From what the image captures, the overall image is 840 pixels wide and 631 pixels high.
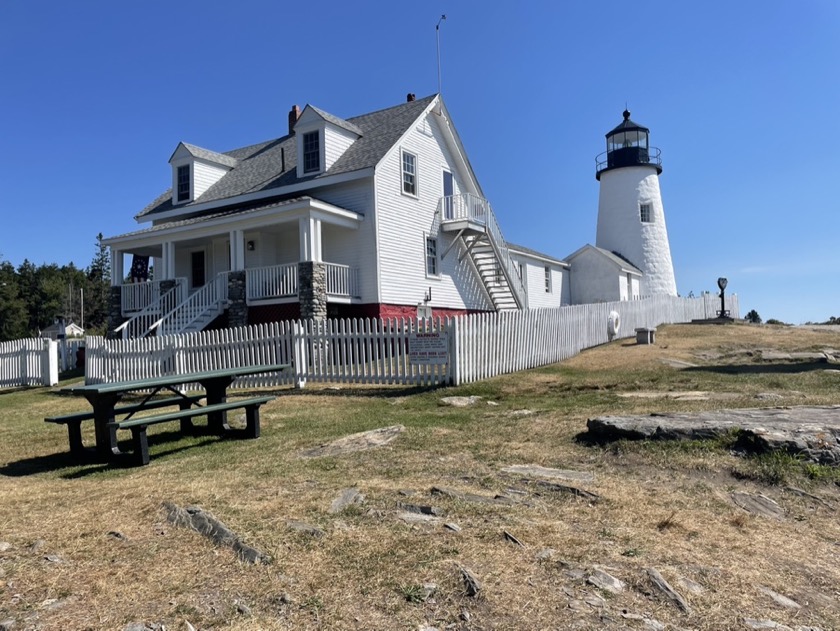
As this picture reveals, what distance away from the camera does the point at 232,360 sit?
14734mm

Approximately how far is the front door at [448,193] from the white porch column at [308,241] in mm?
6355

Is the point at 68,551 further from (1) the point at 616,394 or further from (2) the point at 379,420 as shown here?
(1) the point at 616,394

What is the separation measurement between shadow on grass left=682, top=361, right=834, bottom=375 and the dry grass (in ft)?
20.7

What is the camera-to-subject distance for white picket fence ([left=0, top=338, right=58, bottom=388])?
18141 mm

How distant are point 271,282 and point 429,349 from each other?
8327 millimetres

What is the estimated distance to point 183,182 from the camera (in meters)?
24.1

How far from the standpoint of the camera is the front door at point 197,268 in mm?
23500

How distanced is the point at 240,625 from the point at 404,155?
1967 centimetres

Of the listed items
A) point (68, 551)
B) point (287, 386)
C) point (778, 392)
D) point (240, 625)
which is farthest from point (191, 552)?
point (287, 386)

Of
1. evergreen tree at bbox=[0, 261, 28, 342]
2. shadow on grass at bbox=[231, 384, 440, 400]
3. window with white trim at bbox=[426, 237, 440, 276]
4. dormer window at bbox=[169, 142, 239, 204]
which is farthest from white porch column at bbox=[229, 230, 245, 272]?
evergreen tree at bbox=[0, 261, 28, 342]

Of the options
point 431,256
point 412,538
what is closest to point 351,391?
point 412,538

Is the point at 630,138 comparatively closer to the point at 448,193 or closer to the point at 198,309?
the point at 448,193

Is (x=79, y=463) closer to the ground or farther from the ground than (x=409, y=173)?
closer to the ground

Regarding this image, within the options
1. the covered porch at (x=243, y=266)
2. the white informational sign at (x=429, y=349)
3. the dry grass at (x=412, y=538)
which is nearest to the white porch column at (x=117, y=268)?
the covered porch at (x=243, y=266)
